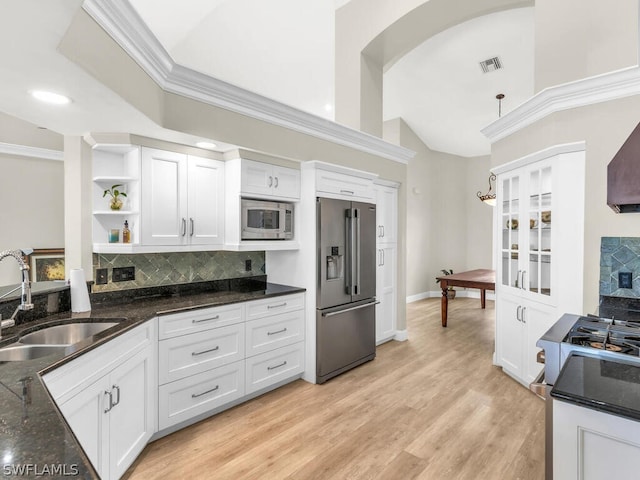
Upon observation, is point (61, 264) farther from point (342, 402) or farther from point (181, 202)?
point (342, 402)

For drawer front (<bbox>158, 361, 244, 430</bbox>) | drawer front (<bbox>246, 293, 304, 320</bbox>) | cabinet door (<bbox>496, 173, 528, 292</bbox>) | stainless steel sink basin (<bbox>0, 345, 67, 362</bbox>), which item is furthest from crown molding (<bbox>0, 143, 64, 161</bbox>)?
cabinet door (<bbox>496, 173, 528, 292</bbox>)

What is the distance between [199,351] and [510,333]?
2.99m

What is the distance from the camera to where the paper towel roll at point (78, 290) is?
91.0 inches

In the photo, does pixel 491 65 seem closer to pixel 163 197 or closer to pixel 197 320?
pixel 163 197

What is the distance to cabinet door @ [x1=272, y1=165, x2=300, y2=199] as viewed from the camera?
10.2 feet

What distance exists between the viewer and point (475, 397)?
3.01m

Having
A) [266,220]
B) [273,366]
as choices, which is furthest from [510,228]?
[273,366]

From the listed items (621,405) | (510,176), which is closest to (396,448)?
(621,405)

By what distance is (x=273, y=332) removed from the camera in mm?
3006

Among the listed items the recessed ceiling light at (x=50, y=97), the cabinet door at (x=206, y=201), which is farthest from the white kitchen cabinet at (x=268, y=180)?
the recessed ceiling light at (x=50, y=97)

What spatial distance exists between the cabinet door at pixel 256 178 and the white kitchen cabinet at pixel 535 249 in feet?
7.87

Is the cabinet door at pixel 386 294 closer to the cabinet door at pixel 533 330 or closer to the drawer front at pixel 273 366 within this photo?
the drawer front at pixel 273 366

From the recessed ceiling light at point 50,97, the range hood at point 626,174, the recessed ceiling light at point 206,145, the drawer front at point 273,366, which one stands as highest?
the recessed ceiling light at point 50,97

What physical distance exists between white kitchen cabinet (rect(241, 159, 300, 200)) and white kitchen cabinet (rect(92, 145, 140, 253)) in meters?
0.82
